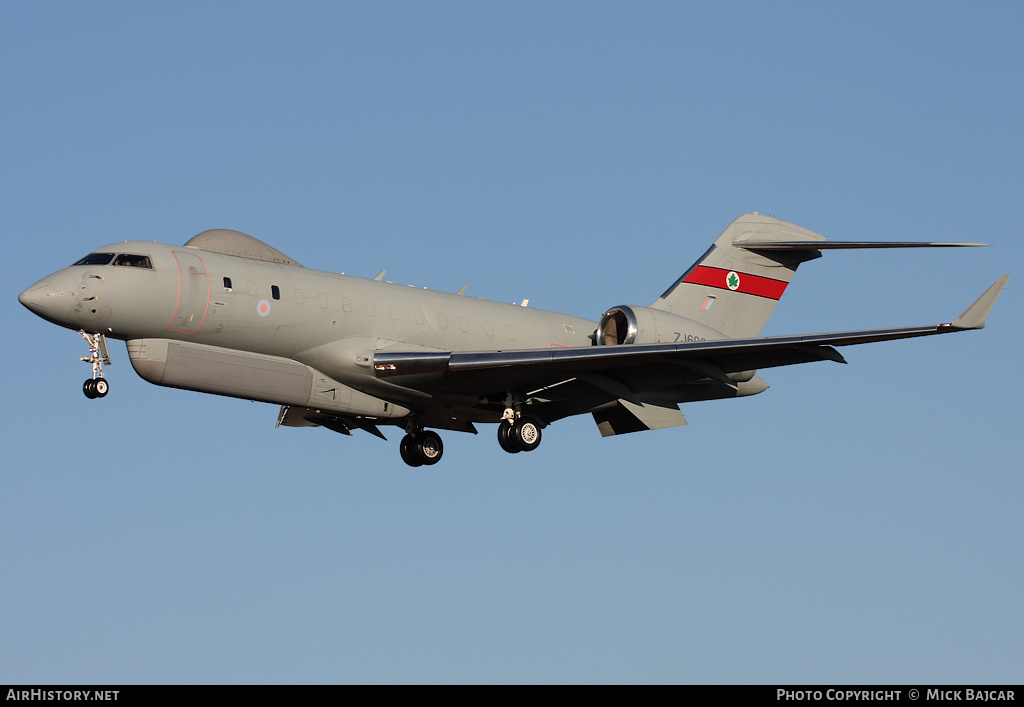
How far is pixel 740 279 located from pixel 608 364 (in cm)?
696

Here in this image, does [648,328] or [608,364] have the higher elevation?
[648,328]

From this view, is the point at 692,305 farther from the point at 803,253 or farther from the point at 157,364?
the point at 157,364

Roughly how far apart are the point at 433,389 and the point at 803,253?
392 inches

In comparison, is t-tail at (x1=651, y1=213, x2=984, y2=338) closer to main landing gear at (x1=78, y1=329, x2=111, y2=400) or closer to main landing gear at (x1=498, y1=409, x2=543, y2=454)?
main landing gear at (x1=498, y1=409, x2=543, y2=454)

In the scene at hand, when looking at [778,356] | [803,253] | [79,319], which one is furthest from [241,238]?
[803,253]

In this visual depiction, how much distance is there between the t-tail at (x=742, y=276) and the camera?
2786cm

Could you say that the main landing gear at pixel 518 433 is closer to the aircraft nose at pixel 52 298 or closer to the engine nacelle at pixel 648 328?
the engine nacelle at pixel 648 328

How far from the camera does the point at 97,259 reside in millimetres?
20500

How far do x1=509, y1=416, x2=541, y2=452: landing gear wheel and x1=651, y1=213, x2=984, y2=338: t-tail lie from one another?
5.28 metres

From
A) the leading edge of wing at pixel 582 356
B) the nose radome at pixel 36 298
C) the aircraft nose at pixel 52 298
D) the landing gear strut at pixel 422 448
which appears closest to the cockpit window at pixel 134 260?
the aircraft nose at pixel 52 298

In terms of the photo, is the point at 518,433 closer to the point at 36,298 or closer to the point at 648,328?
the point at 648,328

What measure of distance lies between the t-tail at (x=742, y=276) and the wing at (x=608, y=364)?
4.06 meters

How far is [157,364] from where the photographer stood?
20719 mm

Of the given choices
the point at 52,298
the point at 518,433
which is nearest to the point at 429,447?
the point at 518,433
